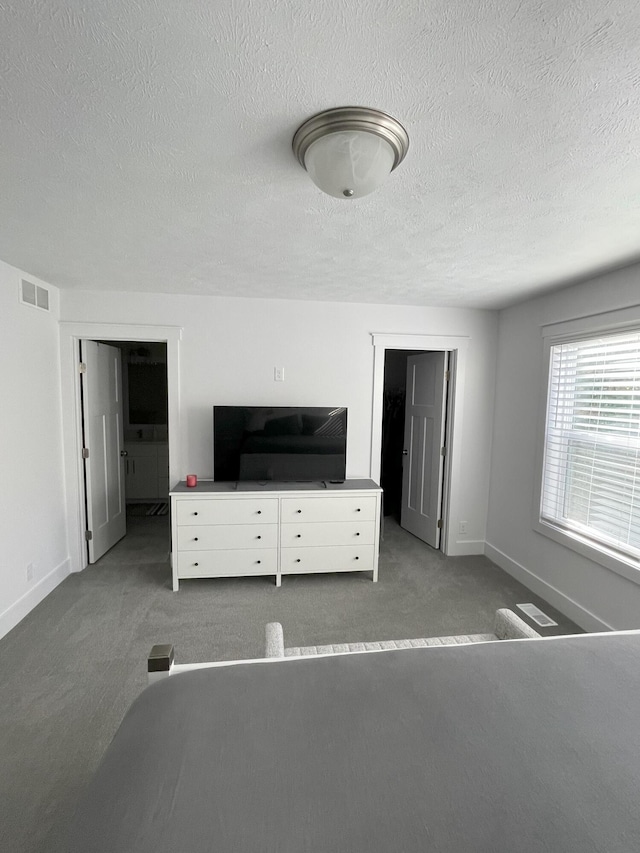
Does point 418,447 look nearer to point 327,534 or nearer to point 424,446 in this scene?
point 424,446

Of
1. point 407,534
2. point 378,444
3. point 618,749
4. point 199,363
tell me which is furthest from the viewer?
point 407,534

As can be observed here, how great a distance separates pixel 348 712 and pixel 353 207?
1.72 metres

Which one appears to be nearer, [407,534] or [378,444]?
[378,444]

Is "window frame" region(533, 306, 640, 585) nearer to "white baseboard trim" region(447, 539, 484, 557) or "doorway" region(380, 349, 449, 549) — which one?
"white baseboard trim" region(447, 539, 484, 557)

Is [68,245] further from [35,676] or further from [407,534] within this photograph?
[407,534]

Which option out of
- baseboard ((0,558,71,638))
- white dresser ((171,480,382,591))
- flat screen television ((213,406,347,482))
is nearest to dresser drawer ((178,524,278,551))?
white dresser ((171,480,382,591))

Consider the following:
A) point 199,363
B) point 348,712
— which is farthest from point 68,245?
point 348,712

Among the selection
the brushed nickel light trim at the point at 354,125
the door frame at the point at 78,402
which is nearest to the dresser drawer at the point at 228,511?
the door frame at the point at 78,402

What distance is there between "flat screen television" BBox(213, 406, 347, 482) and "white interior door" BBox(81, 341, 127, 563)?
43.5 inches

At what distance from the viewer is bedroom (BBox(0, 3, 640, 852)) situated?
4.25 ft

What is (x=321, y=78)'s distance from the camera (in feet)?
3.14

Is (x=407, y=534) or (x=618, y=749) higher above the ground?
(x=618, y=749)

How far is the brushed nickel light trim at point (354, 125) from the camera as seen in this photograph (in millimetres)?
1066

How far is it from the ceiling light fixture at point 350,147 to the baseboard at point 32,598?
2947mm
